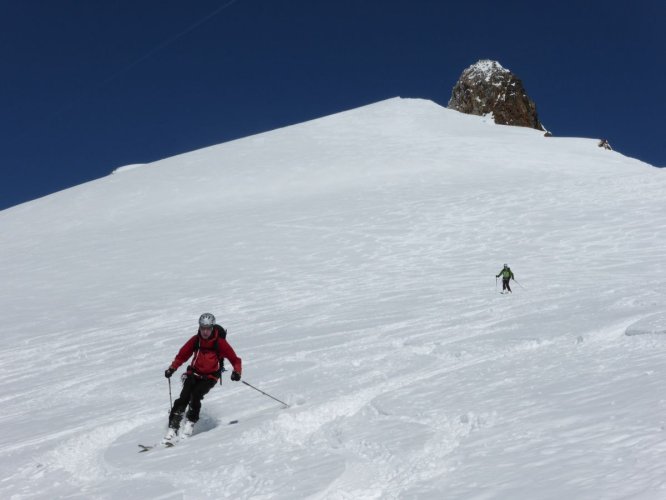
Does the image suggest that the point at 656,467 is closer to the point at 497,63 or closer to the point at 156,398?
the point at 156,398

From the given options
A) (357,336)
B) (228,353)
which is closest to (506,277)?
(357,336)

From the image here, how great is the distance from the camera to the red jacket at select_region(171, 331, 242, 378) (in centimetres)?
691

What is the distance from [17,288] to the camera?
62.6 feet

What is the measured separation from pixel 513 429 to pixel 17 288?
61.5ft

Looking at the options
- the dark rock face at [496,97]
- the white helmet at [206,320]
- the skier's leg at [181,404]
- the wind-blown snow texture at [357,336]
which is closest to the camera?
the wind-blown snow texture at [357,336]

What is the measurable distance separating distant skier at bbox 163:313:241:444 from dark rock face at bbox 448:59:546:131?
176 feet

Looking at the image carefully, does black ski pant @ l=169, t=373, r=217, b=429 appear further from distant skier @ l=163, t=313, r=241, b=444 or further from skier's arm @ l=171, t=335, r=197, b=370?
skier's arm @ l=171, t=335, r=197, b=370

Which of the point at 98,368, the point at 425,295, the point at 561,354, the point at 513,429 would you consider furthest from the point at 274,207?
the point at 513,429

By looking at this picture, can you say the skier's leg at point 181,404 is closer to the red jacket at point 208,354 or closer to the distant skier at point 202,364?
the distant skier at point 202,364

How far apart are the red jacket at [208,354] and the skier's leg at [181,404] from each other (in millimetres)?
169

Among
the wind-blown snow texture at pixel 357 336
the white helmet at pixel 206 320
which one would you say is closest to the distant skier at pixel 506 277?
the wind-blown snow texture at pixel 357 336

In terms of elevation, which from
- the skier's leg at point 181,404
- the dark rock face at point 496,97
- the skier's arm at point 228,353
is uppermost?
the dark rock face at point 496,97

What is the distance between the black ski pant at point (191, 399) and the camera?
6.51 metres

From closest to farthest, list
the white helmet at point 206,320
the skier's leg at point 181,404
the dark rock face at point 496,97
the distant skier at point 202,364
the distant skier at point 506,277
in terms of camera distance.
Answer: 1. the skier's leg at point 181,404
2. the distant skier at point 202,364
3. the white helmet at point 206,320
4. the distant skier at point 506,277
5. the dark rock face at point 496,97
